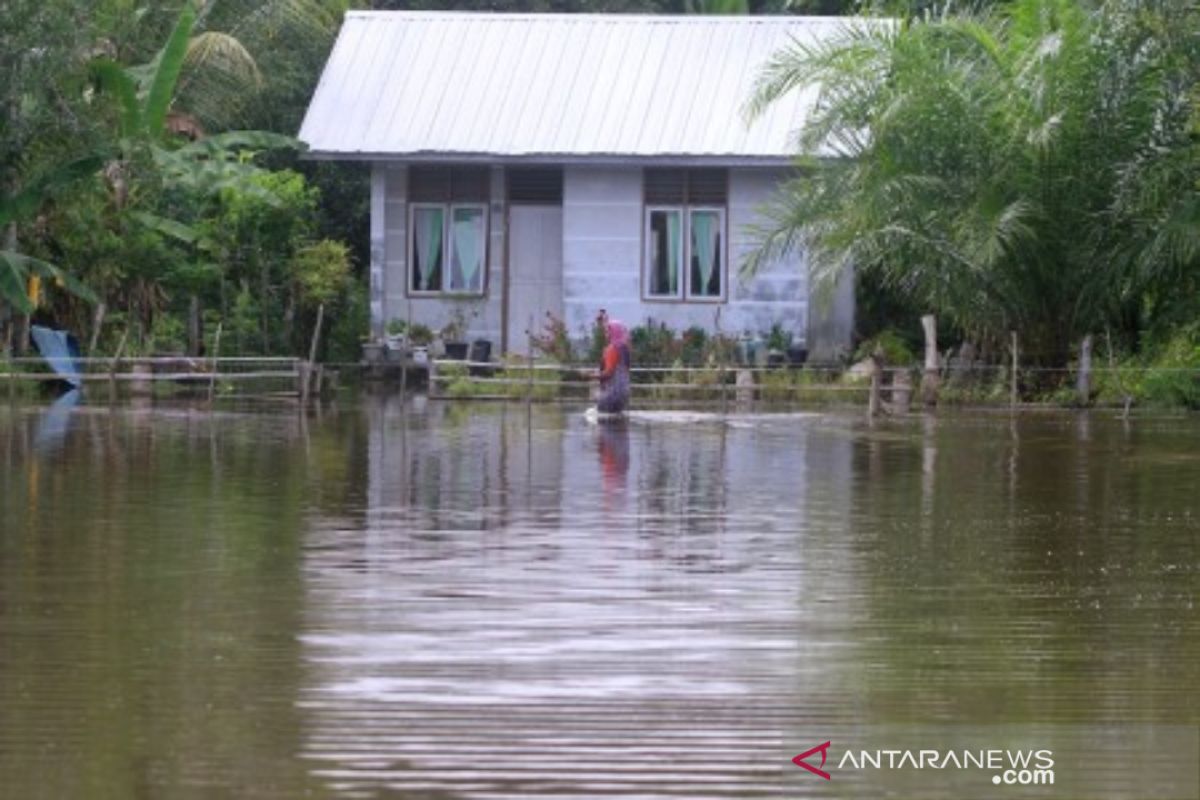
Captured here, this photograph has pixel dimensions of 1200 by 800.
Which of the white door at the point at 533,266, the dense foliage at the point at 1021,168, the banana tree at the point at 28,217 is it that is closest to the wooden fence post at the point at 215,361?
the banana tree at the point at 28,217

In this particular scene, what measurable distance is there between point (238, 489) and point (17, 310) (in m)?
11.5

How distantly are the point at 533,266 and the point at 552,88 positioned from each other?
2.55m

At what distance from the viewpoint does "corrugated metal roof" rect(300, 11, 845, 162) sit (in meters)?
32.2

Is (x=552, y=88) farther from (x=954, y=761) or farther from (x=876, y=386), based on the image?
(x=954, y=761)

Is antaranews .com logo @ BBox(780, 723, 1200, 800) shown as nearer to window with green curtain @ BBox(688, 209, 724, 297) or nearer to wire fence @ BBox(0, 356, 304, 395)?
wire fence @ BBox(0, 356, 304, 395)

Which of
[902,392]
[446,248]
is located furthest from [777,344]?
[446,248]

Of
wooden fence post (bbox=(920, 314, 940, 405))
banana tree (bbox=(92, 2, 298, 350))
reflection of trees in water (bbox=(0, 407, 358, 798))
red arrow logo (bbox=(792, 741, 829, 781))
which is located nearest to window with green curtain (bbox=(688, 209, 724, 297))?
wooden fence post (bbox=(920, 314, 940, 405))

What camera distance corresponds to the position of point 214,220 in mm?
32031

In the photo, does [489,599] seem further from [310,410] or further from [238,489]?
[310,410]

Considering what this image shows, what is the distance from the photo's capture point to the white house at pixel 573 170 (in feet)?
106

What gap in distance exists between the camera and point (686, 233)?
33.0 m

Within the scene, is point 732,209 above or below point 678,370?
above

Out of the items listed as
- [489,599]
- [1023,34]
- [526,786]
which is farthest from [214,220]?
[526,786]

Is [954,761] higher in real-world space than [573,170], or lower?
lower
